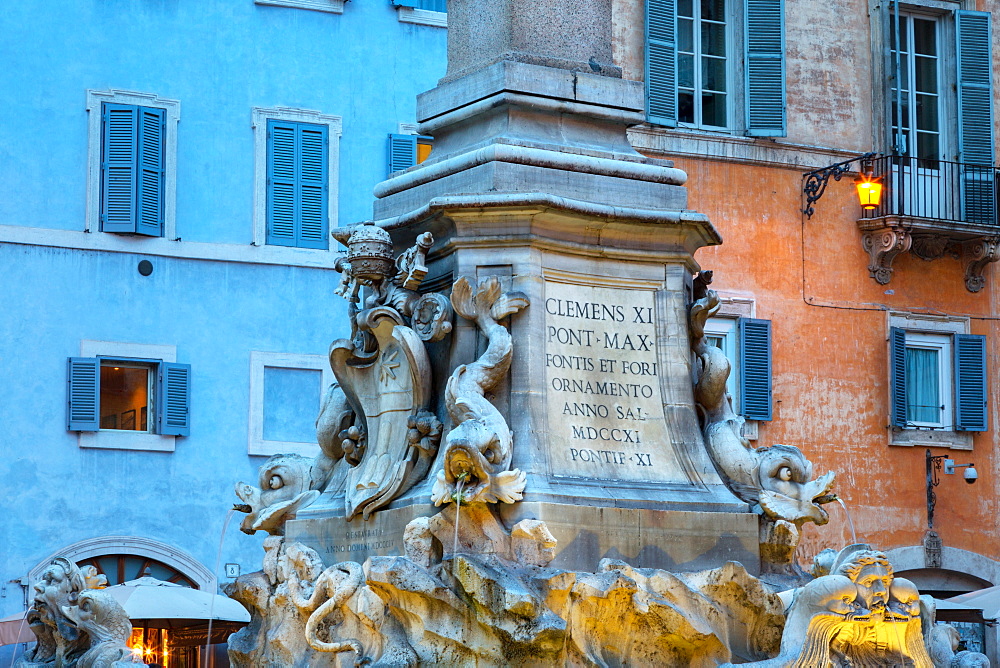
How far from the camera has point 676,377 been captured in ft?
30.5

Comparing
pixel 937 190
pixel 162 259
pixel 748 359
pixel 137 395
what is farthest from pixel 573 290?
pixel 937 190

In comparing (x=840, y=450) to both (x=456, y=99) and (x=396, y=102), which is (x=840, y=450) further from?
(x=456, y=99)

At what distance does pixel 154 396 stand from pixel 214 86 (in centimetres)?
327

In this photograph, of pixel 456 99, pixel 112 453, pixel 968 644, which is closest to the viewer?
pixel 456 99

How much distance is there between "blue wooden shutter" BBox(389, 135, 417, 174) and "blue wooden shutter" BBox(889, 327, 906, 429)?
546cm

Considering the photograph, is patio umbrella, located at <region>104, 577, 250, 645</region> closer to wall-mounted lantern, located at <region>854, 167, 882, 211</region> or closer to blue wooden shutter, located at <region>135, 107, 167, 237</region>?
blue wooden shutter, located at <region>135, 107, 167, 237</region>

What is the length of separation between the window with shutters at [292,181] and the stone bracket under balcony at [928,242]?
5.75 metres

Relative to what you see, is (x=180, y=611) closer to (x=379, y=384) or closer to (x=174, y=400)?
(x=379, y=384)

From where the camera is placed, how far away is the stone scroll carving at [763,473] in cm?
910

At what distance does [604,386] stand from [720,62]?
44.4 ft

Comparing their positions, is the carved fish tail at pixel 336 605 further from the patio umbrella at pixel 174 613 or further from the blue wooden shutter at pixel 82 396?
the blue wooden shutter at pixel 82 396

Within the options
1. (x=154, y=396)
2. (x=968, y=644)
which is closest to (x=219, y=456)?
(x=154, y=396)

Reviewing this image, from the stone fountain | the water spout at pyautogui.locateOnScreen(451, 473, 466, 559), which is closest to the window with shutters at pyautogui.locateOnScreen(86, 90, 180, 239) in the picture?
the stone fountain

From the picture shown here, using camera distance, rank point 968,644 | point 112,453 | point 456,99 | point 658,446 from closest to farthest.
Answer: point 658,446, point 456,99, point 112,453, point 968,644
